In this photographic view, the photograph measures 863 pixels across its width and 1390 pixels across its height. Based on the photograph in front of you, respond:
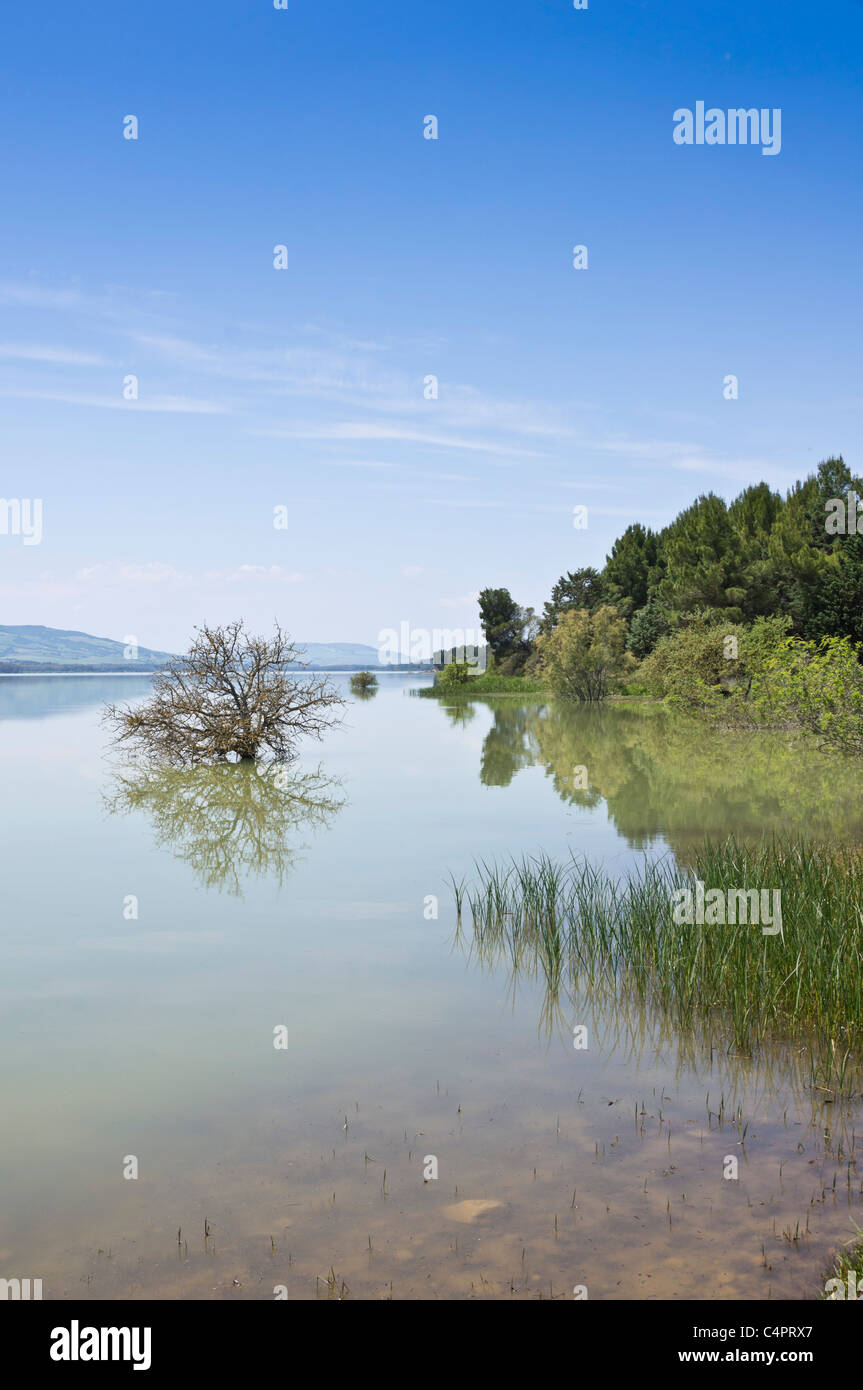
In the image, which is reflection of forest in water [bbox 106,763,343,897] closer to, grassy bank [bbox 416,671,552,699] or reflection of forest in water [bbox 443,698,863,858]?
reflection of forest in water [bbox 443,698,863,858]

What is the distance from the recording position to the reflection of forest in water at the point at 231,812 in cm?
1161

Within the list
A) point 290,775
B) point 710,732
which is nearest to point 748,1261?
point 290,775

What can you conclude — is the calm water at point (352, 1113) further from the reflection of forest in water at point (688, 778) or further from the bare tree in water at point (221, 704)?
the bare tree in water at point (221, 704)

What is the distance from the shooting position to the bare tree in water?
2067cm

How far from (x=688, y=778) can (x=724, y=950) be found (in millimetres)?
11995

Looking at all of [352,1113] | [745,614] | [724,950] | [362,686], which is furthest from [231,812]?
[362,686]

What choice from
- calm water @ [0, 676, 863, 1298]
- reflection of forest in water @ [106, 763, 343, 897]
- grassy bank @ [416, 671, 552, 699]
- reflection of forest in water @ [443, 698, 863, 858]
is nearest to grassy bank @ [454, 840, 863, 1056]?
calm water @ [0, 676, 863, 1298]

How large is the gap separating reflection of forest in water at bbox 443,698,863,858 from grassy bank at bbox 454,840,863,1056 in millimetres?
3267

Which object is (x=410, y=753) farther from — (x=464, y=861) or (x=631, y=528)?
(x=631, y=528)

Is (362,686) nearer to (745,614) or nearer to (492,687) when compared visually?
(492,687)

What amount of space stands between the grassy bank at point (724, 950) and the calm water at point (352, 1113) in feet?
0.95

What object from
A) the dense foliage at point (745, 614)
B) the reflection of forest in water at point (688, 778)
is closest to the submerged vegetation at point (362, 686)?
the dense foliage at point (745, 614)

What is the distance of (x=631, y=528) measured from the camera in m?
64.9

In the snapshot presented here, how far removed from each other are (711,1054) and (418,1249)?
7.87 ft
